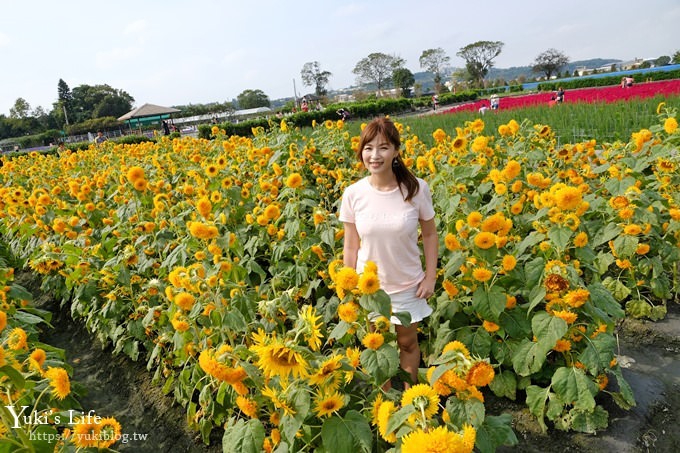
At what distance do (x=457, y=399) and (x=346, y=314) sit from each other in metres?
0.46

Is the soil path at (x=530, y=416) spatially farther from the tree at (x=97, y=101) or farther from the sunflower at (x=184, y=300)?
the tree at (x=97, y=101)

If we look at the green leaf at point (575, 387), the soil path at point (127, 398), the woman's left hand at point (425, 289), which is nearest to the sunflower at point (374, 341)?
the woman's left hand at point (425, 289)

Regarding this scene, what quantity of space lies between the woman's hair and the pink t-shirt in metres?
0.04

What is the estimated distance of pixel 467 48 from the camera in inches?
3268

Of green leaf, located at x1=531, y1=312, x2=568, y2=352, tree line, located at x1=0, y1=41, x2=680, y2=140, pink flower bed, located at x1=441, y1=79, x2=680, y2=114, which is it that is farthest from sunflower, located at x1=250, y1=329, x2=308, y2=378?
tree line, located at x1=0, y1=41, x2=680, y2=140

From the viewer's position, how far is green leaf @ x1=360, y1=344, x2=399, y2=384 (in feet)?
4.95

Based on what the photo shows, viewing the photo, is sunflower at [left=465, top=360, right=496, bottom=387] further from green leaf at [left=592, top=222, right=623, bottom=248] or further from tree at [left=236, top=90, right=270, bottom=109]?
tree at [left=236, top=90, right=270, bottom=109]

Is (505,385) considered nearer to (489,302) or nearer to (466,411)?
(489,302)

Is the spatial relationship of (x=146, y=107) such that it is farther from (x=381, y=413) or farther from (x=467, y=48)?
(x=467, y=48)

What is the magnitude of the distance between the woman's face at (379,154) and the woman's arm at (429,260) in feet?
1.14

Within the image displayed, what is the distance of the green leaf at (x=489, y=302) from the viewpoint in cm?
213

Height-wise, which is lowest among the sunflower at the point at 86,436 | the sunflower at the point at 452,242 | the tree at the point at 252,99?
the sunflower at the point at 86,436

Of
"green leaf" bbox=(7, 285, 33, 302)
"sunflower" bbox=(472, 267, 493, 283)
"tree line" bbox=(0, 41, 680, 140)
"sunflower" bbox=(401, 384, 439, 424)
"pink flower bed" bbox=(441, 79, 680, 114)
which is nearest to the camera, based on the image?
"sunflower" bbox=(401, 384, 439, 424)

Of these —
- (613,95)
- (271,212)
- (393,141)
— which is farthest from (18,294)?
(613,95)
